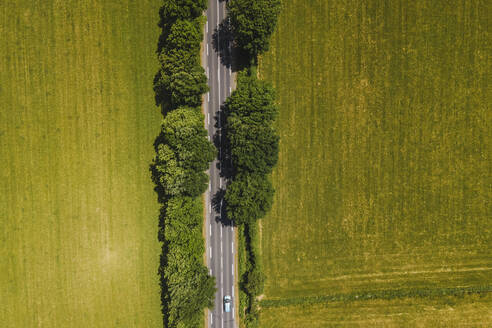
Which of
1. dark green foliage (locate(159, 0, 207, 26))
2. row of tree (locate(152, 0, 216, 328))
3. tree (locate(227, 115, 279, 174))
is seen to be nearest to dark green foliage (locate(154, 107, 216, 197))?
row of tree (locate(152, 0, 216, 328))

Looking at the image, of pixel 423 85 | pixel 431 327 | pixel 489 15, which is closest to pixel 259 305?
pixel 431 327

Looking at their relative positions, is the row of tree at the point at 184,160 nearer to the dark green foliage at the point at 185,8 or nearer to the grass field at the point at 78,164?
the dark green foliage at the point at 185,8

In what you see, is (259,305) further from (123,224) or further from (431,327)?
(431,327)

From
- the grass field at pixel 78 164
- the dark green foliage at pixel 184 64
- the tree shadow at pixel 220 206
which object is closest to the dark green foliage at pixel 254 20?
the dark green foliage at pixel 184 64

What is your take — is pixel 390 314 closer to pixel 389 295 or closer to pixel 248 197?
pixel 389 295

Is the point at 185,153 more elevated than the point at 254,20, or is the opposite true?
the point at 254,20

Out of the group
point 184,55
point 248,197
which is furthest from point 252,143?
point 184,55
